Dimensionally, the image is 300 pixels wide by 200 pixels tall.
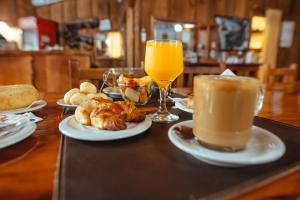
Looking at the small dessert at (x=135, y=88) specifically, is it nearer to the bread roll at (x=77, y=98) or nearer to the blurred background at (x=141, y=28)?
the bread roll at (x=77, y=98)

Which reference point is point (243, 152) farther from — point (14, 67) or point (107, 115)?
point (14, 67)

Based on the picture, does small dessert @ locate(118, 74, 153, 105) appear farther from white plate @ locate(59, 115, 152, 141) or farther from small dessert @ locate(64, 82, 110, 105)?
white plate @ locate(59, 115, 152, 141)

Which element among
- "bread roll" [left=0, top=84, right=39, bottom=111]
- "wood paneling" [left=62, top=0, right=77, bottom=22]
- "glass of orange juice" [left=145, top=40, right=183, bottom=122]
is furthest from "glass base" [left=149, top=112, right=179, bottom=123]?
"wood paneling" [left=62, top=0, right=77, bottom=22]

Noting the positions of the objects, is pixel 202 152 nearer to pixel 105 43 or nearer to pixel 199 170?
pixel 199 170

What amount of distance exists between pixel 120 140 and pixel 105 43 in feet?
14.4

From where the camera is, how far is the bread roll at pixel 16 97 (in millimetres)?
673

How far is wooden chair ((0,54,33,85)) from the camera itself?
2.61 meters

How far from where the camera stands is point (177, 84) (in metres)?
1.54

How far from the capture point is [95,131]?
0.48 m

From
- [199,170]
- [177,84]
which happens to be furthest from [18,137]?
[177,84]

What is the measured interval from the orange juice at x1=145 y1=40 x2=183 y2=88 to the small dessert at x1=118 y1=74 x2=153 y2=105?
70 mm

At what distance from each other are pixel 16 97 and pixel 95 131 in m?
0.38

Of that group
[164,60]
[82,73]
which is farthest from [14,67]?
[164,60]

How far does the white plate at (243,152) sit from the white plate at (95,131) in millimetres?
93
